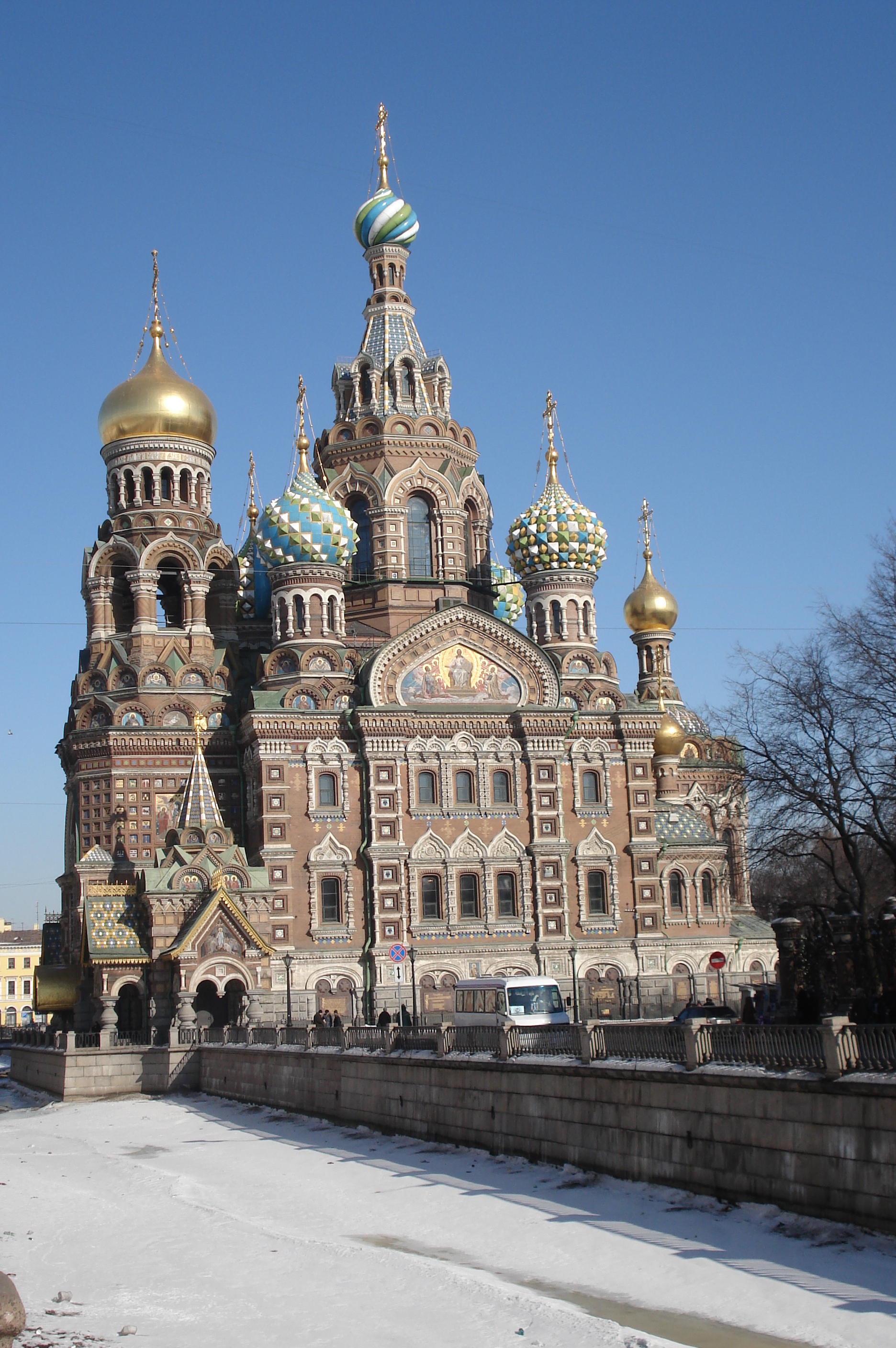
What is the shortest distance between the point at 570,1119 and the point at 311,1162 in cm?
538

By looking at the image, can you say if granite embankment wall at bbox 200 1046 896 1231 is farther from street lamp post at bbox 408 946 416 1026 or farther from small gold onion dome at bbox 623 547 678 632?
small gold onion dome at bbox 623 547 678 632

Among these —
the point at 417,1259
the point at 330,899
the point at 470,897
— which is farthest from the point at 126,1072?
the point at 417,1259

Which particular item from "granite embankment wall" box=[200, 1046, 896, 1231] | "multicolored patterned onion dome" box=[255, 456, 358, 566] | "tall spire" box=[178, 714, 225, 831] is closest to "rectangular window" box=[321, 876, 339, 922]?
"tall spire" box=[178, 714, 225, 831]

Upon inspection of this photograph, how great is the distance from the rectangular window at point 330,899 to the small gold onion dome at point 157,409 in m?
14.6

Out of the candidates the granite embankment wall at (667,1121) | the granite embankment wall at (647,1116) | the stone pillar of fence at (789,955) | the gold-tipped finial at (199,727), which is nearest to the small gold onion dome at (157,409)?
the gold-tipped finial at (199,727)

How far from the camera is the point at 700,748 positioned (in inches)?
2066

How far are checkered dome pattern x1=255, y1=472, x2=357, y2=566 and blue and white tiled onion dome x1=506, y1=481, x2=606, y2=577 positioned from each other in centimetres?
540

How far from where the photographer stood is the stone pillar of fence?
69.0 feet

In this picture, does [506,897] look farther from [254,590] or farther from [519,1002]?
[519,1002]

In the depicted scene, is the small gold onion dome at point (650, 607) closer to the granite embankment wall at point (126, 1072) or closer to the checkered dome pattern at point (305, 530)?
the checkered dome pattern at point (305, 530)

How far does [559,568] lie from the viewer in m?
47.6

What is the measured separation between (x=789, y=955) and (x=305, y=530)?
84.6 ft

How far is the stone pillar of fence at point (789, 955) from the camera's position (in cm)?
2103

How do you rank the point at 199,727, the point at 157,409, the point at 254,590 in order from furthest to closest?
the point at 254,590 < the point at 157,409 < the point at 199,727
